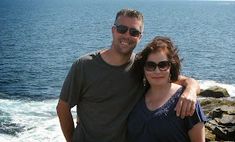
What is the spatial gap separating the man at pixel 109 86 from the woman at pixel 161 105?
0.27 meters

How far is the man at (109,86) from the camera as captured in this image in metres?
7.48

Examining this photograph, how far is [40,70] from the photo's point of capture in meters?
63.5

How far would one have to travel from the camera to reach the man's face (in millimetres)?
7566

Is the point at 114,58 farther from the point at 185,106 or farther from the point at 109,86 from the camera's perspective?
the point at 185,106

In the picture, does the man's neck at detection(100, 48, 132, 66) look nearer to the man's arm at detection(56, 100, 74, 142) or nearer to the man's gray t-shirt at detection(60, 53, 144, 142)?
the man's gray t-shirt at detection(60, 53, 144, 142)

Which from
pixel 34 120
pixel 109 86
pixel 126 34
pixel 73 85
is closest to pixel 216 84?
pixel 34 120

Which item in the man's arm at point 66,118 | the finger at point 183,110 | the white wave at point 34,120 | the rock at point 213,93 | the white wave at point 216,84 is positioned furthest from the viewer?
the white wave at point 216,84

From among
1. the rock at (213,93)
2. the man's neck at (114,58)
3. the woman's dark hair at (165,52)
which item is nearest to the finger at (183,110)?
the woman's dark hair at (165,52)

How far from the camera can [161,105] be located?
6.88 m

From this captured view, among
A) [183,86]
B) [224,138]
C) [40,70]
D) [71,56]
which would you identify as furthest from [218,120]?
[71,56]

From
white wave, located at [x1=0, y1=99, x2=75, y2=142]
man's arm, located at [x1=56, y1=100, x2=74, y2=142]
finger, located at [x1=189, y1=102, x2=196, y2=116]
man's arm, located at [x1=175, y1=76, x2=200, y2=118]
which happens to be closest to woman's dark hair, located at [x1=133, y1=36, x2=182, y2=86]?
man's arm, located at [x1=175, y1=76, x2=200, y2=118]

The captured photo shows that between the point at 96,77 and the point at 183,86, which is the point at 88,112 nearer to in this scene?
the point at 96,77

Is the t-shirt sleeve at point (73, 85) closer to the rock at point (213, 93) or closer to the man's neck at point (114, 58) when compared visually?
the man's neck at point (114, 58)

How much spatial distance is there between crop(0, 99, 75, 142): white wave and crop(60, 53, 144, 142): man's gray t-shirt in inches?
868
